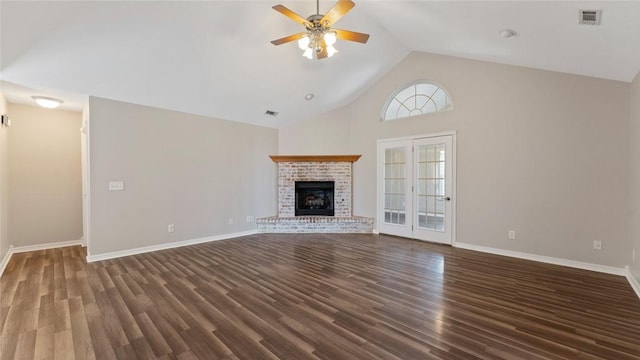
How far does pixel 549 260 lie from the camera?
3.93 metres

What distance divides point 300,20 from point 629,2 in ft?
9.29

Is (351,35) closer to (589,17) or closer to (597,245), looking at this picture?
(589,17)

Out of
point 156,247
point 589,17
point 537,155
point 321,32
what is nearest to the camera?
point 589,17

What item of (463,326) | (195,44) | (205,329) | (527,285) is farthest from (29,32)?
(527,285)

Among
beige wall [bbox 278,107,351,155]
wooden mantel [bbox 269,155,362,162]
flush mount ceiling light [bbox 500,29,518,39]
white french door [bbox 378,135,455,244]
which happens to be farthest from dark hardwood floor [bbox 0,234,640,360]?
beige wall [bbox 278,107,351,155]

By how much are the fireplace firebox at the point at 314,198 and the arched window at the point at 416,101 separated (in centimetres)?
212

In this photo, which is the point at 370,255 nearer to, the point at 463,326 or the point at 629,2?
the point at 463,326

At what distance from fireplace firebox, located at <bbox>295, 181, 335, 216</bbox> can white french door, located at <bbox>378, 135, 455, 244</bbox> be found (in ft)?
4.08

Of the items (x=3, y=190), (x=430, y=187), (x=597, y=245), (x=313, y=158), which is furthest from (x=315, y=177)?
(x=3, y=190)

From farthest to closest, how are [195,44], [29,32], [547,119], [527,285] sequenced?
1. [547,119]
2. [195,44]
3. [527,285]
4. [29,32]

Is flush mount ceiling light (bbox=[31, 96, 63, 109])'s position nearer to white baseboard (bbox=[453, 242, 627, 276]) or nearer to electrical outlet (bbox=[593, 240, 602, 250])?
white baseboard (bbox=[453, 242, 627, 276])

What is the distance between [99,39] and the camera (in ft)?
10.2

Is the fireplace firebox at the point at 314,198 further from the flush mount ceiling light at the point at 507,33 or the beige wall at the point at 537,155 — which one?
the flush mount ceiling light at the point at 507,33

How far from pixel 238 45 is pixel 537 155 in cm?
468
